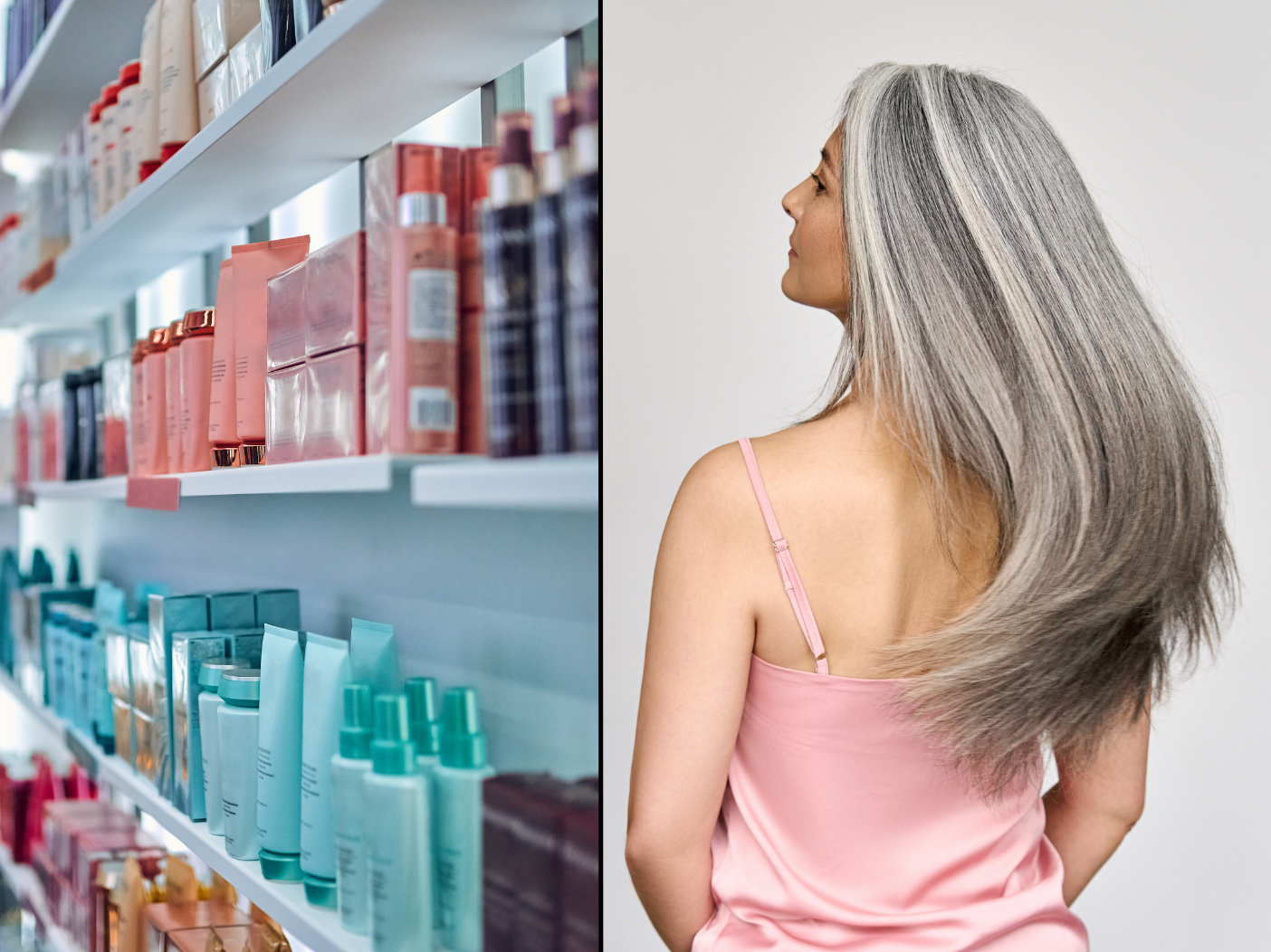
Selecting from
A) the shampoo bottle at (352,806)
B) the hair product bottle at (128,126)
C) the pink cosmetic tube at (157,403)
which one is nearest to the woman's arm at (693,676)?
the shampoo bottle at (352,806)

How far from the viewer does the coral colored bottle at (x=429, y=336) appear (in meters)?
0.84

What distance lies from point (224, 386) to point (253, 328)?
12 centimetres

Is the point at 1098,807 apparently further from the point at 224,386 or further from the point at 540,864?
the point at 224,386

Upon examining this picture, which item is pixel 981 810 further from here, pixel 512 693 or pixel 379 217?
pixel 379 217

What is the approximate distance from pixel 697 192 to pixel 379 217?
755 millimetres

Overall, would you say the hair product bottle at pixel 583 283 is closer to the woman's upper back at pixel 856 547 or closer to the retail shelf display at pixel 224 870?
the woman's upper back at pixel 856 547

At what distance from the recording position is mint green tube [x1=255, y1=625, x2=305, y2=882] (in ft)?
3.88

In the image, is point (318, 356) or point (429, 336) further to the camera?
point (318, 356)

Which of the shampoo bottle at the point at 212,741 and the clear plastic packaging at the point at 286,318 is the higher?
the clear plastic packaging at the point at 286,318

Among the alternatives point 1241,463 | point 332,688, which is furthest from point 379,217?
point 1241,463

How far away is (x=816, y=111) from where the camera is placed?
1466mm

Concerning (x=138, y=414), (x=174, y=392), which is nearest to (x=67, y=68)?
(x=138, y=414)

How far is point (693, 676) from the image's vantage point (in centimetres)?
89

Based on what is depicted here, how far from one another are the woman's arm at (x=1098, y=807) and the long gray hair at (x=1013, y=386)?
194 millimetres
